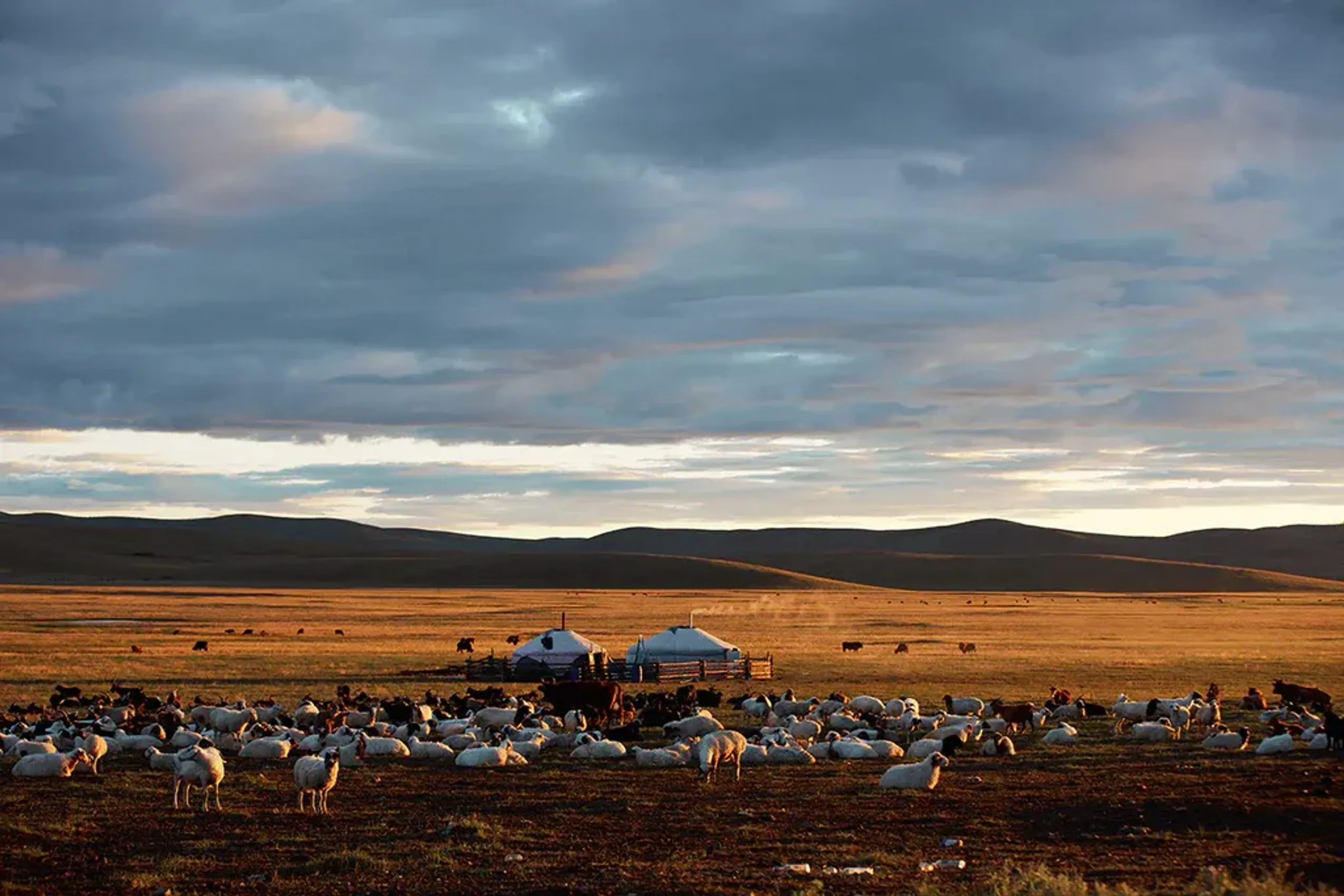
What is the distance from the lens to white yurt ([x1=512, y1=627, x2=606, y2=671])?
149 feet

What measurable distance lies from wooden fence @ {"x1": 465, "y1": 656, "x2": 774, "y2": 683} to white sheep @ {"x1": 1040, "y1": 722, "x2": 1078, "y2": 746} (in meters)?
18.0

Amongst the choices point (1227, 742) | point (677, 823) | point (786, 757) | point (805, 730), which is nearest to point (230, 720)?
point (786, 757)

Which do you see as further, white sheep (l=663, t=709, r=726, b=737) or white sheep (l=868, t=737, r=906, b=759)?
white sheep (l=663, t=709, r=726, b=737)

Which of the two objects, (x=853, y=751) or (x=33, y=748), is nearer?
(x=33, y=748)

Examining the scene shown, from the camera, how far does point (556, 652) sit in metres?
45.7

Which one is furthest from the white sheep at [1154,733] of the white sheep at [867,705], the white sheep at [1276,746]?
the white sheep at [867,705]

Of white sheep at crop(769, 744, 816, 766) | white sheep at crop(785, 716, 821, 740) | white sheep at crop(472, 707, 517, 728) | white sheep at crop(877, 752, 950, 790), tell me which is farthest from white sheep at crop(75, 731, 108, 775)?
white sheep at crop(877, 752, 950, 790)

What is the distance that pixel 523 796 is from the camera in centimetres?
1997

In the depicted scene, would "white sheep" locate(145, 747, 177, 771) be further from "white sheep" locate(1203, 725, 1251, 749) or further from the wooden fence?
the wooden fence

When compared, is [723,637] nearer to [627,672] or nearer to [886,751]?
[627,672]

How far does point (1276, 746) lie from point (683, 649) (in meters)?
24.8

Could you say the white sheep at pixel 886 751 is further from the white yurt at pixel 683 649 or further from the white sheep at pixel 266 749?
the white yurt at pixel 683 649

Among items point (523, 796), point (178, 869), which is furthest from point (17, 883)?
point (523, 796)

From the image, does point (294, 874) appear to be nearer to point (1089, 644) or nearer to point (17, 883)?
point (17, 883)
